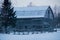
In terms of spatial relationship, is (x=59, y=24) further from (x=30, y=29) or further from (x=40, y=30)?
(x=30, y=29)

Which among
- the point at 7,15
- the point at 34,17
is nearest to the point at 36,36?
the point at 34,17

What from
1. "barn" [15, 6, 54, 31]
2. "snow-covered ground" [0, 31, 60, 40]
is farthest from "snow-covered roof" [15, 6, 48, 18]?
"snow-covered ground" [0, 31, 60, 40]

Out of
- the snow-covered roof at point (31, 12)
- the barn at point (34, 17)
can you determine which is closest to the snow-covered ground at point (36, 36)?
the barn at point (34, 17)

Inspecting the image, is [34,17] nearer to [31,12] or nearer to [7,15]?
[31,12]

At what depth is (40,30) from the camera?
1.40 metres

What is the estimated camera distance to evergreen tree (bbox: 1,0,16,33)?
1.35 meters

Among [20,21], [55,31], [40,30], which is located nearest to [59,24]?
[55,31]

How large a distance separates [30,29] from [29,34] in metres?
0.07

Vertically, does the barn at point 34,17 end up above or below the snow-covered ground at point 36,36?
above

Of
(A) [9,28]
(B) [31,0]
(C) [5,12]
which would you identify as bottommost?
(A) [9,28]

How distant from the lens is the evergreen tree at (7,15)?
4.43ft

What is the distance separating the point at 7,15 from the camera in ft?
4.51

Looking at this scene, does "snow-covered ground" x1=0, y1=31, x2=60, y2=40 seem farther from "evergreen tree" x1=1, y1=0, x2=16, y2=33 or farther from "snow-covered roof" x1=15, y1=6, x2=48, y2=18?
"snow-covered roof" x1=15, y1=6, x2=48, y2=18

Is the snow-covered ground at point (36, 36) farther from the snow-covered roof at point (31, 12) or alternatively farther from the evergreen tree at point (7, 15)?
the snow-covered roof at point (31, 12)
